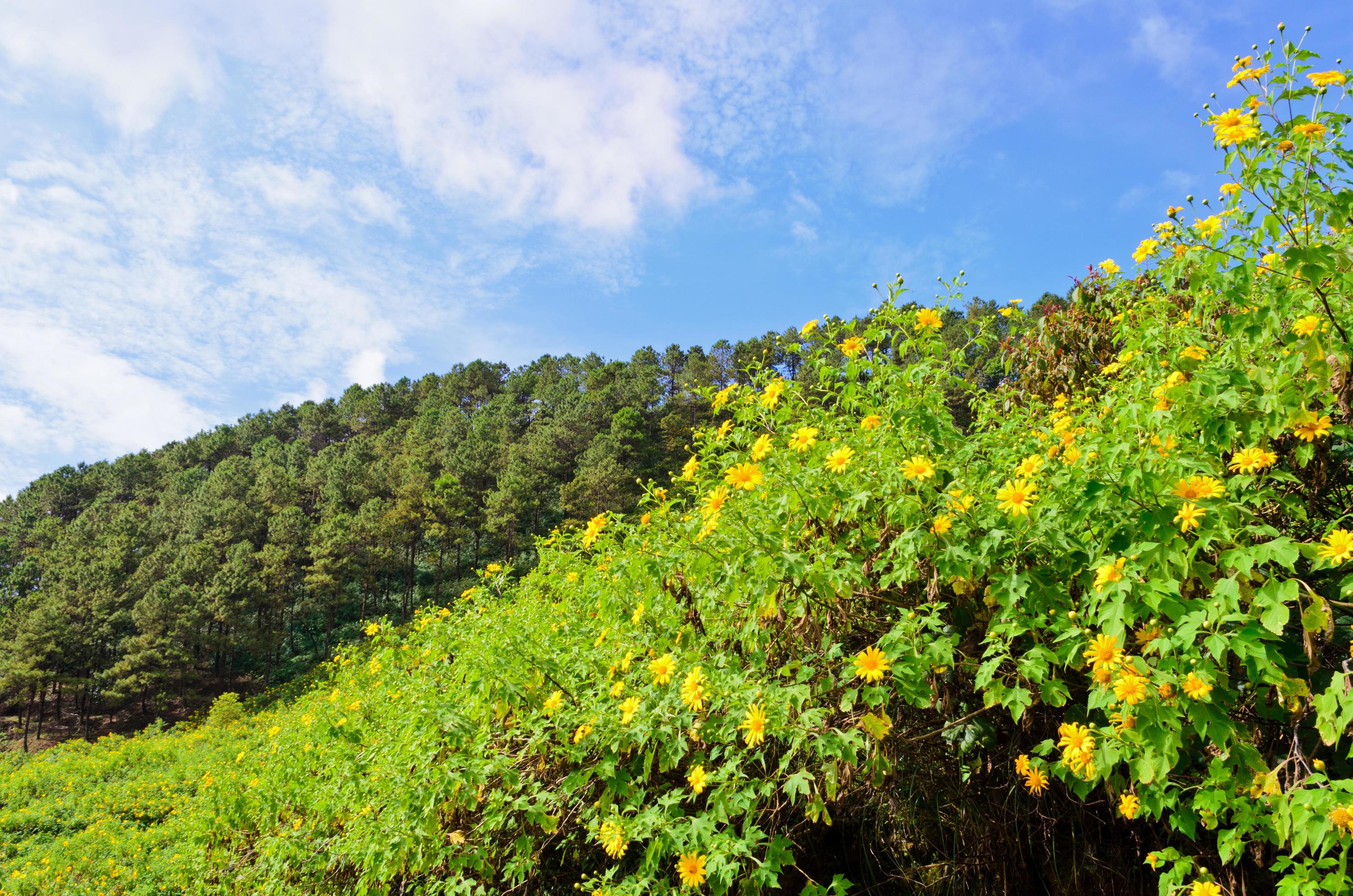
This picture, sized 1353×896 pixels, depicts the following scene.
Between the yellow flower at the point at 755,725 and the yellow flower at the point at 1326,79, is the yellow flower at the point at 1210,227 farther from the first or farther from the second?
the yellow flower at the point at 755,725

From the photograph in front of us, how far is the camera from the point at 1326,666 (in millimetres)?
1428

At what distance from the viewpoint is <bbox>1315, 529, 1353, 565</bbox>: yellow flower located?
3.78 ft

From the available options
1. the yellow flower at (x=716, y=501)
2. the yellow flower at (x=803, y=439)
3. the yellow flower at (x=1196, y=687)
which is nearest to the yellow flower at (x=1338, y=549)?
the yellow flower at (x=1196, y=687)

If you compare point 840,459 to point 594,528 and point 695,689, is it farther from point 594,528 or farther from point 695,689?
point 594,528

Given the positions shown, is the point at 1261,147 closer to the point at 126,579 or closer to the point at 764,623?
the point at 764,623

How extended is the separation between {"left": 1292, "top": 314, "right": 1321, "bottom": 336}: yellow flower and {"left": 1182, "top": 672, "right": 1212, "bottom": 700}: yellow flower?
2.31ft

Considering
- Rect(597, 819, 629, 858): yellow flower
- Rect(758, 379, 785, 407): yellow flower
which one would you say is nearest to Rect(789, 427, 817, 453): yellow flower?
Rect(758, 379, 785, 407): yellow flower

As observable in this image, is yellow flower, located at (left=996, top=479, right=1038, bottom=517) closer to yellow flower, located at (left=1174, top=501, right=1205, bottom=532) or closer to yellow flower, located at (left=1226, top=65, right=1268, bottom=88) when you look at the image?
yellow flower, located at (left=1174, top=501, right=1205, bottom=532)

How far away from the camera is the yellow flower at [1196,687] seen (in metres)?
1.22

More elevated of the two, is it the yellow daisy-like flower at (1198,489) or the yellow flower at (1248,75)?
the yellow flower at (1248,75)

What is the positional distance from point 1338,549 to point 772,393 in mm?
1148

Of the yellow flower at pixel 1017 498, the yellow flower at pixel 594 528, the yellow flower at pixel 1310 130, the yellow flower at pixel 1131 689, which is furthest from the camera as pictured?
the yellow flower at pixel 594 528

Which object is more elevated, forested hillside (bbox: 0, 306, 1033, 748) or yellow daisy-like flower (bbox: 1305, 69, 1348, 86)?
forested hillside (bbox: 0, 306, 1033, 748)

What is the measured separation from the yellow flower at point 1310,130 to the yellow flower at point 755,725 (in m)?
1.65
